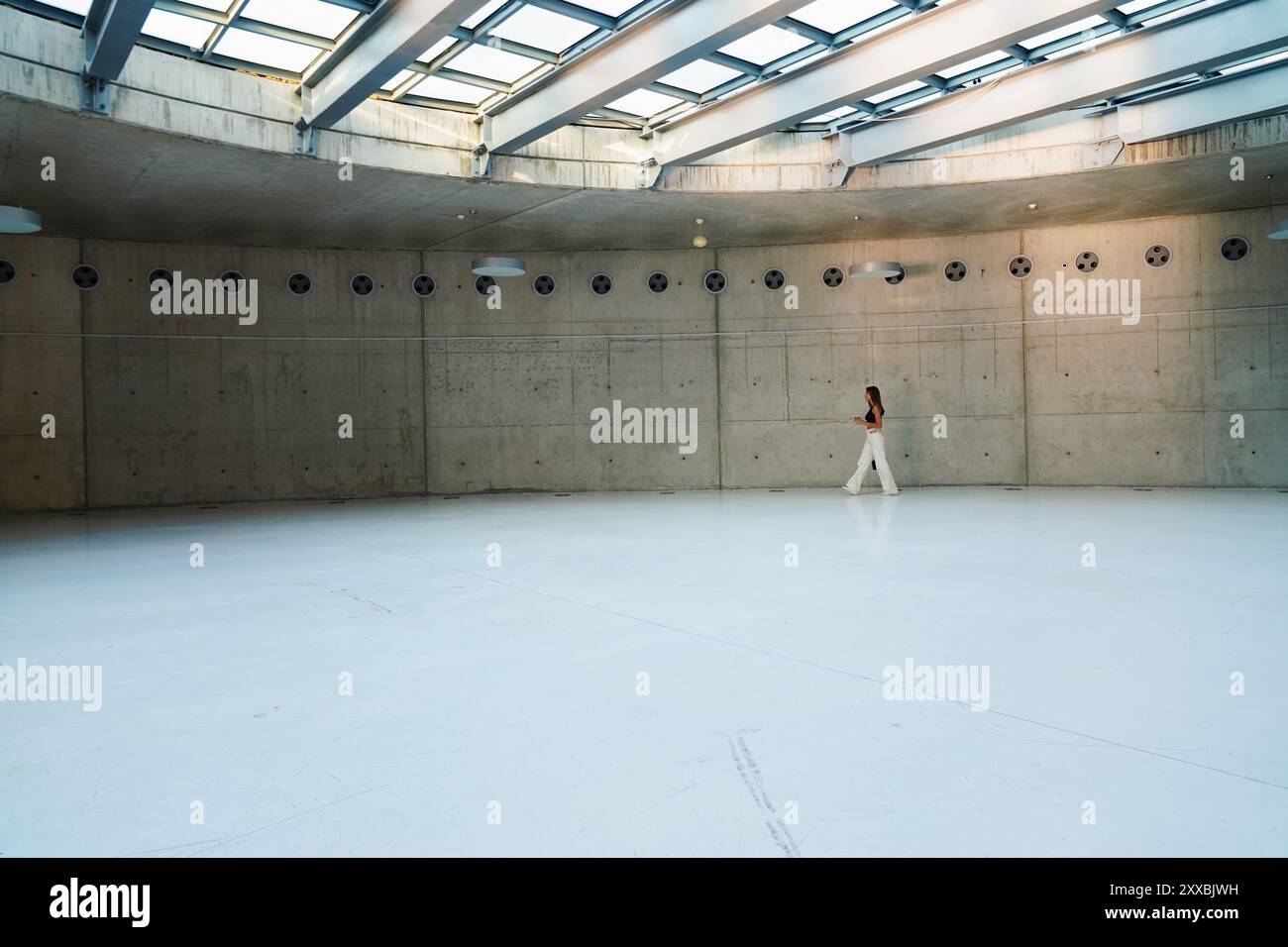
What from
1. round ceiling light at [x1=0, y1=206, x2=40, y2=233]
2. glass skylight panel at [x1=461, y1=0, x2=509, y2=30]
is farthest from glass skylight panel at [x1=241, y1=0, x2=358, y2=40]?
round ceiling light at [x1=0, y1=206, x2=40, y2=233]

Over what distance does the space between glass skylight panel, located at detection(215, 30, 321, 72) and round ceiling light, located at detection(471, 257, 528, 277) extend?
5.87 meters

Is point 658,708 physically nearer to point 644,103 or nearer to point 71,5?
point 71,5

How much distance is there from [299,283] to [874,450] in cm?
1355

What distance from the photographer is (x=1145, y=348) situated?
19.6m

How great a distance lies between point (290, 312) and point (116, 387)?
3.95 m

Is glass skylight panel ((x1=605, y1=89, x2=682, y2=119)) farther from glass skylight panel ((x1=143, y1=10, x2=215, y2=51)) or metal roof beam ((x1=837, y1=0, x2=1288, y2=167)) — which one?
glass skylight panel ((x1=143, y1=10, x2=215, y2=51))

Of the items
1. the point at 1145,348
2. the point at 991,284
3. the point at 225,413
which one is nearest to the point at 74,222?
the point at 225,413

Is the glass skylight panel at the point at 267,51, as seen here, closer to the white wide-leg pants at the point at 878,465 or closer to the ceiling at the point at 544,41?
the ceiling at the point at 544,41

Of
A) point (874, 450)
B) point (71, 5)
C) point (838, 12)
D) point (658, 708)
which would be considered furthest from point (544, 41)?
point (658, 708)

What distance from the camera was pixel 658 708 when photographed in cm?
449

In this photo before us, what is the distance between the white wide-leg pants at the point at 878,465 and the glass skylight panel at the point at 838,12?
8355mm
